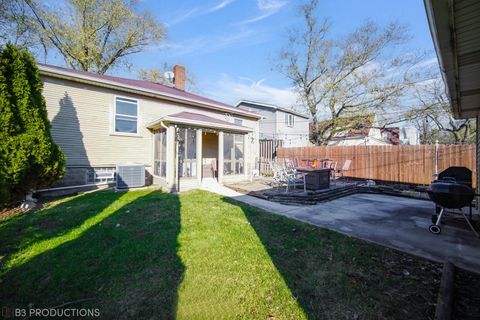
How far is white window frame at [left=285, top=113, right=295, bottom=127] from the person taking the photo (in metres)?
21.8

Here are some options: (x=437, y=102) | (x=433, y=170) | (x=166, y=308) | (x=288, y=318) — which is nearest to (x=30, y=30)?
(x=166, y=308)

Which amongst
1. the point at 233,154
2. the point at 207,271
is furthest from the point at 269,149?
the point at 207,271

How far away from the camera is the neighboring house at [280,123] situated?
68.8ft

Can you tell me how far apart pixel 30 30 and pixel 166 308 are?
70.6 ft

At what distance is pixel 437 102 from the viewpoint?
55.7 feet

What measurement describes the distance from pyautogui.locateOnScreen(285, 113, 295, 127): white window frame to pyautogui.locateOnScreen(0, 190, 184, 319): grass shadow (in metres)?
19.4

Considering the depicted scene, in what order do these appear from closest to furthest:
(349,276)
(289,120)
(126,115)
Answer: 1. (349,276)
2. (126,115)
3. (289,120)

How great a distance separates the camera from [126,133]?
9391mm

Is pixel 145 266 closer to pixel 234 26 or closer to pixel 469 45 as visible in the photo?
pixel 469 45

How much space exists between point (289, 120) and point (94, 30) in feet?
62.2

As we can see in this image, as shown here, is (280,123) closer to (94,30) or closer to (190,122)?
(190,122)

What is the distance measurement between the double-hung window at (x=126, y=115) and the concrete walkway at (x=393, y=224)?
6.51 m

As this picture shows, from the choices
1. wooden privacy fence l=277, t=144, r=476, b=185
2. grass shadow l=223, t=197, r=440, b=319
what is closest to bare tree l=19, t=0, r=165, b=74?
wooden privacy fence l=277, t=144, r=476, b=185

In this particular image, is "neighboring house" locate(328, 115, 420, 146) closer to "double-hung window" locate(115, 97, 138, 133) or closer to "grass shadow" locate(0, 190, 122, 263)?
"double-hung window" locate(115, 97, 138, 133)
